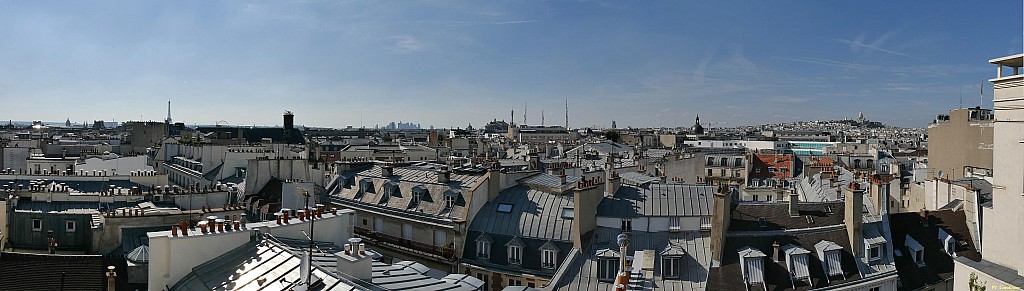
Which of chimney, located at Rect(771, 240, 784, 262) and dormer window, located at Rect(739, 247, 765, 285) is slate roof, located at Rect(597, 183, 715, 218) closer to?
chimney, located at Rect(771, 240, 784, 262)

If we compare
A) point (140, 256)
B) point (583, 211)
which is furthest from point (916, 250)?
point (140, 256)

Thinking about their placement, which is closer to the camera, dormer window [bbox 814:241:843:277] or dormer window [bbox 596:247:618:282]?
dormer window [bbox 596:247:618:282]

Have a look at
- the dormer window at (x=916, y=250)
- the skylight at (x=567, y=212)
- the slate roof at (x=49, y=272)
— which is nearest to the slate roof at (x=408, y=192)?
the skylight at (x=567, y=212)

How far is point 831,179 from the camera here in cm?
4678

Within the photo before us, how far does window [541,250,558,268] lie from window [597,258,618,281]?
2.55 m

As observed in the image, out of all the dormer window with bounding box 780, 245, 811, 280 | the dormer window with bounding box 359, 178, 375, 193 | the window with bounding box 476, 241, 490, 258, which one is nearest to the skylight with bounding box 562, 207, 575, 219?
the window with bounding box 476, 241, 490, 258

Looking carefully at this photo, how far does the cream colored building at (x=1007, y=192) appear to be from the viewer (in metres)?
12.0

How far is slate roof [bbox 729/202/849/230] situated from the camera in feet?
96.8

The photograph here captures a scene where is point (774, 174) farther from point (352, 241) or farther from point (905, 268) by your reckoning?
point (352, 241)

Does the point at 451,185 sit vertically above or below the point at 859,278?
above

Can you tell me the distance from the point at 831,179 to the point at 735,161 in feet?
95.3

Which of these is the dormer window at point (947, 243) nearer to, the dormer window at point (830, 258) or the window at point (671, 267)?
the dormer window at point (830, 258)

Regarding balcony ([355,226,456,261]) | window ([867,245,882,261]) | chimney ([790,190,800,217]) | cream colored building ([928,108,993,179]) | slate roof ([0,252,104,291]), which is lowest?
balcony ([355,226,456,261])

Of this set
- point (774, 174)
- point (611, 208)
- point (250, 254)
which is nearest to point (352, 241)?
point (250, 254)
